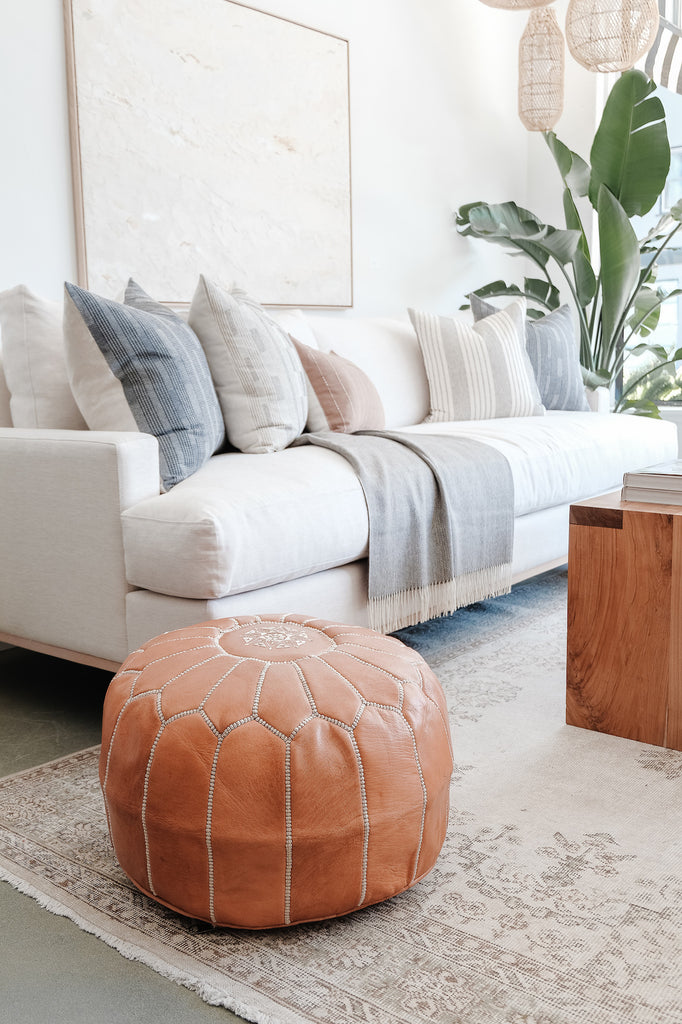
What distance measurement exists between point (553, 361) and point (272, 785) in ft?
9.63

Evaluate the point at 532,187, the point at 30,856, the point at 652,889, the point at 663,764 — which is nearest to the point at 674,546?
the point at 663,764

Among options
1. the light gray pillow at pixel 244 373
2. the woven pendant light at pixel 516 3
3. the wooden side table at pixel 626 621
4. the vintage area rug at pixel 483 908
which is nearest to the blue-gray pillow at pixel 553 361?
the woven pendant light at pixel 516 3

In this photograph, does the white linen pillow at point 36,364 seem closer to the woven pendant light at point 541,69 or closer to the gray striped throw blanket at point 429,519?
the gray striped throw blanket at point 429,519

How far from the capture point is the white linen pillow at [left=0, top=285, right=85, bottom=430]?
2273 mm

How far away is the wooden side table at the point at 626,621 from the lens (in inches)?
71.1

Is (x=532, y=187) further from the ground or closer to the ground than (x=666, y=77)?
closer to the ground

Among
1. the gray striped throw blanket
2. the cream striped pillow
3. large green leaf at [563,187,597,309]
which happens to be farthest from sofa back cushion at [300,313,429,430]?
large green leaf at [563,187,597,309]

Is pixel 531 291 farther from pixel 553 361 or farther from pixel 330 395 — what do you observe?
pixel 330 395

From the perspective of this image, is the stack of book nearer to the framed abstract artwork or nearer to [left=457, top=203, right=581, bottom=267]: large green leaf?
the framed abstract artwork

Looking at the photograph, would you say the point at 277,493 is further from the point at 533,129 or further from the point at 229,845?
the point at 533,129

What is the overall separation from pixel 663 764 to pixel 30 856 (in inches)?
45.0

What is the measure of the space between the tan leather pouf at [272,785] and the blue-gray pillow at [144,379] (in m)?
0.89

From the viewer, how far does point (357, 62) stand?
404cm

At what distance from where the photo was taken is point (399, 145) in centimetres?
434
